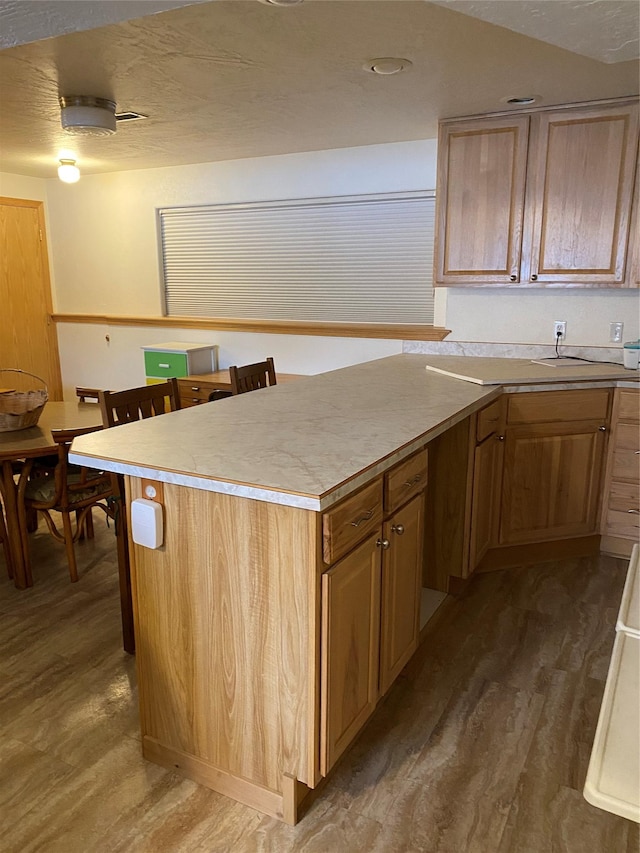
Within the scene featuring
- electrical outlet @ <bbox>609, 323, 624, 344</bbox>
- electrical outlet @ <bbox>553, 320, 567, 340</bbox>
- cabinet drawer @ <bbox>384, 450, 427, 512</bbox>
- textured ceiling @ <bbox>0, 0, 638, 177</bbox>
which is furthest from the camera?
electrical outlet @ <bbox>553, 320, 567, 340</bbox>

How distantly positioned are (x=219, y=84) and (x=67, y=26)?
1468 mm

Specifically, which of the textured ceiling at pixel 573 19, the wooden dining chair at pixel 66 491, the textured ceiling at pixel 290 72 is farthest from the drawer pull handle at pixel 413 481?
the wooden dining chair at pixel 66 491

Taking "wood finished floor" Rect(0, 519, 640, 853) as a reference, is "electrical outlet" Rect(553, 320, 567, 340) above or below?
above

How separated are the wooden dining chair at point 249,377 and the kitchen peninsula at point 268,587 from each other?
0.86m

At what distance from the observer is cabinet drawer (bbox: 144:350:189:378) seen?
4.66m

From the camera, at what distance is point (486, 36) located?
2.22 m

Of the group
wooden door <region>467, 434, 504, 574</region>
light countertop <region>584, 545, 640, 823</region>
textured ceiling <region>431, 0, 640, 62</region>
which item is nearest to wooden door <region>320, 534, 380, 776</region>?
light countertop <region>584, 545, 640, 823</region>

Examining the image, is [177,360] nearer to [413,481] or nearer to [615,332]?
[615,332]

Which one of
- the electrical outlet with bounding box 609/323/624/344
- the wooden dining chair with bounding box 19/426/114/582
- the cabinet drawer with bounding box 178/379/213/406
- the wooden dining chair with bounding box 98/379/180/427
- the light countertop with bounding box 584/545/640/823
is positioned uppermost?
the electrical outlet with bounding box 609/323/624/344

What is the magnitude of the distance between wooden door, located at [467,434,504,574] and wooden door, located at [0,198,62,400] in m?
4.51

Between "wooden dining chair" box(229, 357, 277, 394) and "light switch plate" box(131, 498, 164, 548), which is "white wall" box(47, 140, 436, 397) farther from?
"light switch plate" box(131, 498, 164, 548)

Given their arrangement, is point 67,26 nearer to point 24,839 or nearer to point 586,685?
point 24,839

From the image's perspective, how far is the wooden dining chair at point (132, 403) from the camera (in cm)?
232

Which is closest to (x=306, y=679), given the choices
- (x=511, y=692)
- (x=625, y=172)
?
(x=511, y=692)
